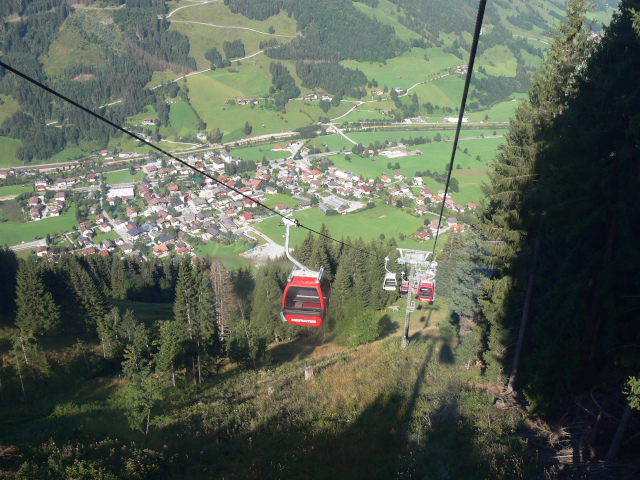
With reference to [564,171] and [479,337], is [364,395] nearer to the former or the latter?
[479,337]

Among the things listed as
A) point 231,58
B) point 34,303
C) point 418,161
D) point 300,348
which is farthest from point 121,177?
point 300,348

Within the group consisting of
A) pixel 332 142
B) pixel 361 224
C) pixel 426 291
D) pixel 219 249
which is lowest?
pixel 219 249

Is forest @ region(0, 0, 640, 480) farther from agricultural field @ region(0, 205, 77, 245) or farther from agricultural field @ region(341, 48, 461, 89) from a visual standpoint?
agricultural field @ region(341, 48, 461, 89)

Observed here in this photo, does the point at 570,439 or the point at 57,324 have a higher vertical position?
the point at 570,439

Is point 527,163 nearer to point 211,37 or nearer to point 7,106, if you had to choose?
point 7,106

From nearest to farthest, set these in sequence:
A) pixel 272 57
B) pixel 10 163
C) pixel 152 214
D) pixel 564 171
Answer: pixel 564 171
pixel 152 214
pixel 10 163
pixel 272 57

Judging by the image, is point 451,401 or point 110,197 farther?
point 110,197

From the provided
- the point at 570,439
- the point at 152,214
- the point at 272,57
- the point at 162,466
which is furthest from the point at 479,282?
the point at 272,57
